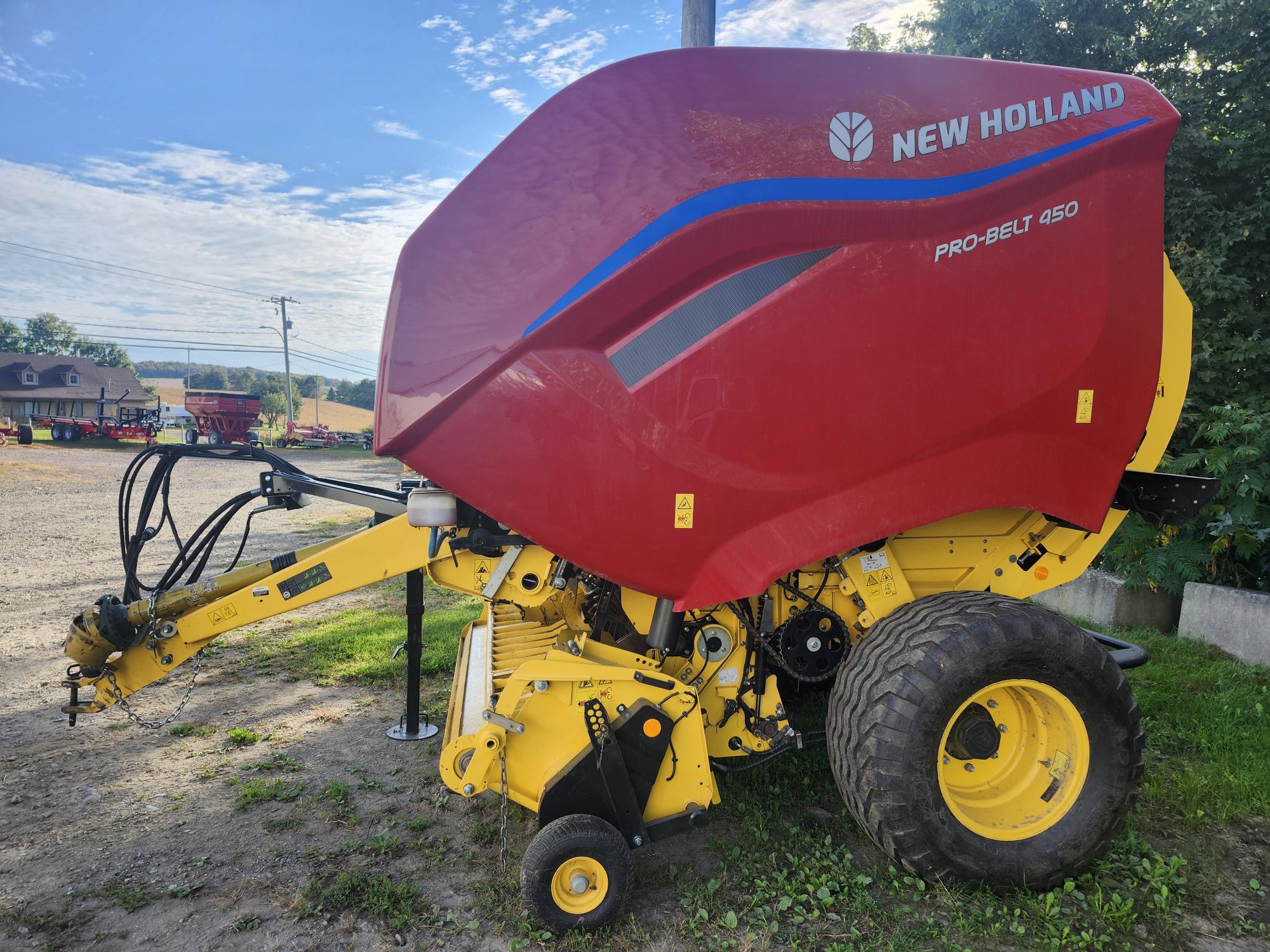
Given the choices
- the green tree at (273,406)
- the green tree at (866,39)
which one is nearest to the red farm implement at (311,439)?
the green tree at (273,406)

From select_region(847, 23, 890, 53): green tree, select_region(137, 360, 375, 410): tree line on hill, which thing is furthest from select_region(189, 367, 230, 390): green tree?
select_region(847, 23, 890, 53): green tree

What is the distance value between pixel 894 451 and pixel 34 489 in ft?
58.6

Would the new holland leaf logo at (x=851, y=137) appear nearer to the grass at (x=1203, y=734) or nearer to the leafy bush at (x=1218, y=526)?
the grass at (x=1203, y=734)

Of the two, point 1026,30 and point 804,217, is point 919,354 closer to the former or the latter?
Answer: point 804,217

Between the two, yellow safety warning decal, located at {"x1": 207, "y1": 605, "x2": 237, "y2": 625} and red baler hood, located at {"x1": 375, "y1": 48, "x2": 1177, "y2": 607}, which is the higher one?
red baler hood, located at {"x1": 375, "y1": 48, "x2": 1177, "y2": 607}

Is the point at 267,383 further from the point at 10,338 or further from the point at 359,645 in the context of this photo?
the point at 359,645

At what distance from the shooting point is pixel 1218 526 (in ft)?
17.5

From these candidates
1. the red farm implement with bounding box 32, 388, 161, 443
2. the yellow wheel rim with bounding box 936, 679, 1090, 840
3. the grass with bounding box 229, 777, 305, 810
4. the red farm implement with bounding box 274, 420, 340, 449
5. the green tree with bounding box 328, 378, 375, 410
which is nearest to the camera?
the yellow wheel rim with bounding box 936, 679, 1090, 840

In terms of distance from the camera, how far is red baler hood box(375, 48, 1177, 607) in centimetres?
259

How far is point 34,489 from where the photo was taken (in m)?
15.3

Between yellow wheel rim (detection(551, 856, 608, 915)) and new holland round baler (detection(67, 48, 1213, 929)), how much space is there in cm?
1

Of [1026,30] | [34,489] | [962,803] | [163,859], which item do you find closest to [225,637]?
[163,859]

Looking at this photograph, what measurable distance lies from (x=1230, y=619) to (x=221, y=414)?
112 feet

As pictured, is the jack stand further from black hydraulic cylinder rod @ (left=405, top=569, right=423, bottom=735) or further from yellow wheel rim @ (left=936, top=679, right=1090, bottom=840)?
yellow wheel rim @ (left=936, top=679, right=1090, bottom=840)
